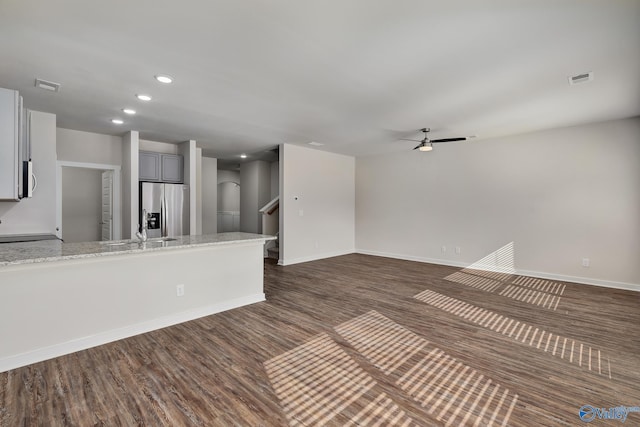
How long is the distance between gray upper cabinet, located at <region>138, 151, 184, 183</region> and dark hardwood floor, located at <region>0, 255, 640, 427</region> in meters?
3.57

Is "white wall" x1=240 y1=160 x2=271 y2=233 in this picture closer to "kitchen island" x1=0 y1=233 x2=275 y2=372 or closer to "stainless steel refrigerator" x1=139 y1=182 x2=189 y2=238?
"stainless steel refrigerator" x1=139 y1=182 x2=189 y2=238

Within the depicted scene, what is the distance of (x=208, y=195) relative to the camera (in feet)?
26.0

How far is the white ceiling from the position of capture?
2004mm

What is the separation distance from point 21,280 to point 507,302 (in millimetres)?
5235

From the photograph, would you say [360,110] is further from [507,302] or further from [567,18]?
[507,302]

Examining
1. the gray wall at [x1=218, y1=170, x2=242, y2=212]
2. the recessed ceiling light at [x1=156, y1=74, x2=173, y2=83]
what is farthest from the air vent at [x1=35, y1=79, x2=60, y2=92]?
the gray wall at [x1=218, y1=170, x2=242, y2=212]

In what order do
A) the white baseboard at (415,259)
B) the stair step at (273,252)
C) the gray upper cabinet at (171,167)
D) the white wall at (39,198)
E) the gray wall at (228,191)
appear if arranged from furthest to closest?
the gray wall at (228,191)
the stair step at (273,252)
the white baseboard at (415,259)
the gray upper cabinet at (171,167)
the white wall at (39,198)

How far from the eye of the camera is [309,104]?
3.79m

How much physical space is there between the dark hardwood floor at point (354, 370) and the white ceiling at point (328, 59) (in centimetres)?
261

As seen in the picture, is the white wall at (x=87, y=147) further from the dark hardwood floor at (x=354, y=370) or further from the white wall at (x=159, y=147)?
the dark hardwood floor at (x=354, y=370)

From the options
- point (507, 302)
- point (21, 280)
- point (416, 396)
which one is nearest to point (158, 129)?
point (21, 280)

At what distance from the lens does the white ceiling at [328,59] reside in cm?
200

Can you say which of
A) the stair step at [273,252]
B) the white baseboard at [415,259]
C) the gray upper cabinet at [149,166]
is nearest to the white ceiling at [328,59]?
the gray upper cabinet at [149,166]

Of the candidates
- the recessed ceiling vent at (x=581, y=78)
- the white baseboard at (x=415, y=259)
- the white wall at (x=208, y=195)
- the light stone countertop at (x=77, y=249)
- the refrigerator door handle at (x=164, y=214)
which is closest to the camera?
the light stone countertop at (x=77, y=249)
